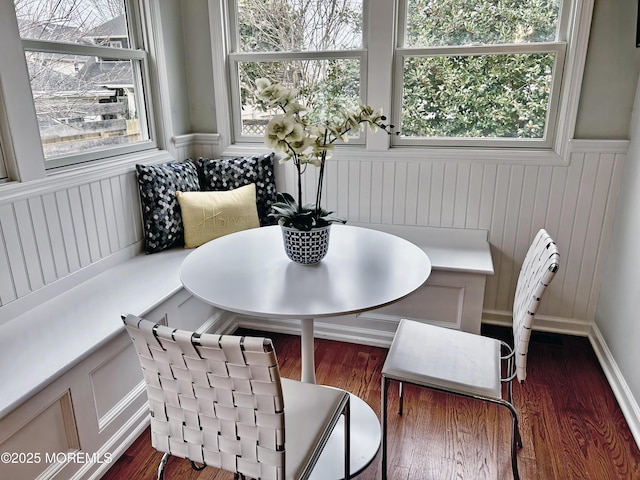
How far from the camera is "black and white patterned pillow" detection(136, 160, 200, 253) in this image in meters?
2.36

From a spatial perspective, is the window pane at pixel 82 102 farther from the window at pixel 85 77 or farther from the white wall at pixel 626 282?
the white wall at pixel 626 282

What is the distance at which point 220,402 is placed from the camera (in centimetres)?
103

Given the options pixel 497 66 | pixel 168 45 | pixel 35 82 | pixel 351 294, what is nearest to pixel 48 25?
pixel 35 82

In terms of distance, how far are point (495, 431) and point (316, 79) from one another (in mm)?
2098

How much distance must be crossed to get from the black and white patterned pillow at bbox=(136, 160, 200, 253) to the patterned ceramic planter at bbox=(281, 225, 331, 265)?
1.04 meters

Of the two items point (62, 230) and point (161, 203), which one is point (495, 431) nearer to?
point (161, 203)

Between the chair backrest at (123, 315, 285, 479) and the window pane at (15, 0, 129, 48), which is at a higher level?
the window pane at (15, 0, 129, 48)

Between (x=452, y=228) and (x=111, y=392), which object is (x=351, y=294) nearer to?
(x=111, y=392)

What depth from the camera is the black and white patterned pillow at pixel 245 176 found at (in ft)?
8.84

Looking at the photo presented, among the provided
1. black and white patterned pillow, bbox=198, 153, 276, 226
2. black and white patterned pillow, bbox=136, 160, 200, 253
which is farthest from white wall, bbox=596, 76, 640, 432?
black and white patterned pillow, bbox=136, 160, 200, 253

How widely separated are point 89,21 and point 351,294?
1.87 meters

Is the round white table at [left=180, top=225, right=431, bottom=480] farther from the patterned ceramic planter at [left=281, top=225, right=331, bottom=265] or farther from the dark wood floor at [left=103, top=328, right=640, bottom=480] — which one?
the dark wood floor at [left=103, top=328, right=640, bottom=480]

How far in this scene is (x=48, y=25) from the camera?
76.1 inches

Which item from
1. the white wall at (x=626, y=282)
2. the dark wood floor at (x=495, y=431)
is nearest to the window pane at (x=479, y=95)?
the white wall at (x=626, y=282)
